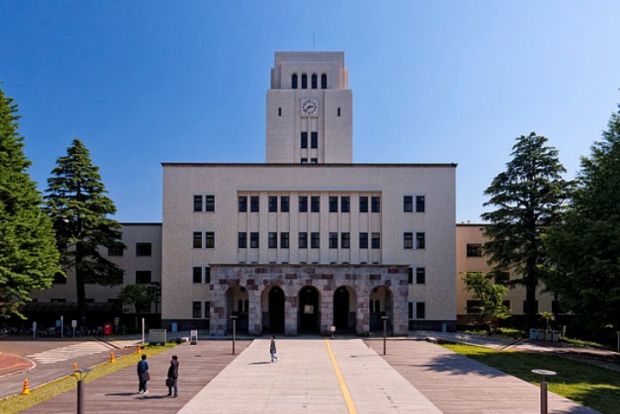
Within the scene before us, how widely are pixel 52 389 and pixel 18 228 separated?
16237mm

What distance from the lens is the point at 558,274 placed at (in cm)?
3259

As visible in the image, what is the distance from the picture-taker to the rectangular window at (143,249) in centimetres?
5381

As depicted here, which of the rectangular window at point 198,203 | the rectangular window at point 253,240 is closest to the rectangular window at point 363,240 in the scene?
the rectangular window at point 253,240

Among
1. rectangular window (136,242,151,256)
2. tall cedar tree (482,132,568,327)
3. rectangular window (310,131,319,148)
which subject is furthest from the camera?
rectangular window (310,131,319,148)

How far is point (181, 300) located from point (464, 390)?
32.4 m

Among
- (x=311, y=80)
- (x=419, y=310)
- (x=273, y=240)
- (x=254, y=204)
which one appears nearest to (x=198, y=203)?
(x=254, y=204)

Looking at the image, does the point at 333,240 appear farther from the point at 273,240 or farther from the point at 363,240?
the point at 273,240

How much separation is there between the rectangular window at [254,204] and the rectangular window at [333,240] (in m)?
7.53

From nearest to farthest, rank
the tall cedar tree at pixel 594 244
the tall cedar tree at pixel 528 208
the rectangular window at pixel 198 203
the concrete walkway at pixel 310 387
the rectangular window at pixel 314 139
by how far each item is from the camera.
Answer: the concrete walkway at pixel 310 387 < the tall cedar tree at pixel 594 244 < the tall cedar tree at pixel 528 208 < the rectangular window at pixel 198 203 < the rectangular window at pixel 314 139

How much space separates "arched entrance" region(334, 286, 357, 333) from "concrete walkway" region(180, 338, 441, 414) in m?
15.6

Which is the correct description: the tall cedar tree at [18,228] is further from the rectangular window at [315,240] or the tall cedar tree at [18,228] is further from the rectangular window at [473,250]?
the rectangular window at [473,250]

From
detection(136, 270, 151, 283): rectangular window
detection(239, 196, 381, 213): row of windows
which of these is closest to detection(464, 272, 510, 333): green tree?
detection(239, 196, 381, 213): row of windows

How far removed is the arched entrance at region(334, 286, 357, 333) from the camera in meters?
48.8

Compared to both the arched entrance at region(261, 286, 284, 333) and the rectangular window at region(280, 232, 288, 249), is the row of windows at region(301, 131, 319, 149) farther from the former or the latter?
the arched entrance at region(261, 286, 284, 333)
